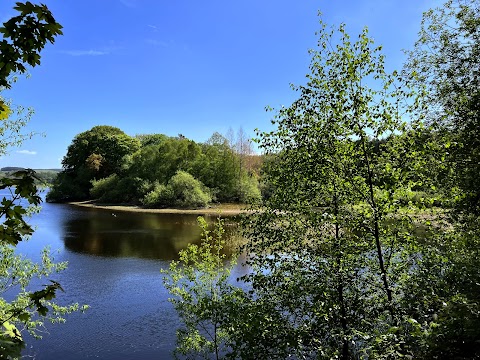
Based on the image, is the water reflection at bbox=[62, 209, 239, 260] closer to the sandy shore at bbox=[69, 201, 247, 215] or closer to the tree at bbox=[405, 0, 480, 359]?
the sandy shore at bbox=[69, 201, 247, 215]

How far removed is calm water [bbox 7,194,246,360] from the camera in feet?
40.4

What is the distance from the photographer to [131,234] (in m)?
33.4

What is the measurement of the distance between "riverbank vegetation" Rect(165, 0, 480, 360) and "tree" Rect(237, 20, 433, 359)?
23mm

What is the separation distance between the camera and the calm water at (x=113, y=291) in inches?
485

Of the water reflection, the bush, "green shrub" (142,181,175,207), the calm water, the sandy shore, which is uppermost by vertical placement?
the bush

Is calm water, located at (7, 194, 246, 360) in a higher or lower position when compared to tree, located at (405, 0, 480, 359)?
lower

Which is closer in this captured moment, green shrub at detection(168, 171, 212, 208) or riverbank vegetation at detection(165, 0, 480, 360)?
riverbank vegetation at detection(165, 0, 480, 360)

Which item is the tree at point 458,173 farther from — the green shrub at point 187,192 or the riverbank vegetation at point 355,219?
the green shrub at point 187,192

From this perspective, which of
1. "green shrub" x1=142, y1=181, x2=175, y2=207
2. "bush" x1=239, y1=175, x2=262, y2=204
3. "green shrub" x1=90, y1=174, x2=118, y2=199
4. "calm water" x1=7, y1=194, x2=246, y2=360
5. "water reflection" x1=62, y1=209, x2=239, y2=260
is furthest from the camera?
"green shrub" x1=90, y1=174, x2=118, y2=199

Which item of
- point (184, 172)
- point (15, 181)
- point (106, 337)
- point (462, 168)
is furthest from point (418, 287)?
point (184, 172)

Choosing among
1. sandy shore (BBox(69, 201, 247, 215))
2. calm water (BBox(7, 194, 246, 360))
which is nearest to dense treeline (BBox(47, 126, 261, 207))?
sandy shore (BBox(69, 201, 247, 215))

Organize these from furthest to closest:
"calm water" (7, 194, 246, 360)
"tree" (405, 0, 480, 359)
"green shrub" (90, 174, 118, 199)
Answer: "green shrub" (90, 174, 118, 199) < "calm water" (7, 194, 246, 360) < "tree" (405, 0, 480, 359)

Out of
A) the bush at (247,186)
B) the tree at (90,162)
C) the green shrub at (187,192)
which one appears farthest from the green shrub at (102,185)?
the bush at (247,186)

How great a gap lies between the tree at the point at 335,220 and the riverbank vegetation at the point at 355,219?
0.02m
